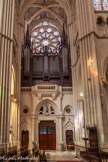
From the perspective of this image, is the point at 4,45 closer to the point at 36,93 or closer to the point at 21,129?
the point at 36,93

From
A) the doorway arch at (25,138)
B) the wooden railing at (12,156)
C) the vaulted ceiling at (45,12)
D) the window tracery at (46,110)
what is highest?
the vaulted ceiling at (45,12)

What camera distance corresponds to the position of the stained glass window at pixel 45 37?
2767 centimetres

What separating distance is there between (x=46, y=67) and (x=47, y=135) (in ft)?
27.5

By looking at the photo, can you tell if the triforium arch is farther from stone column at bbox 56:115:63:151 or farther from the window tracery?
stone column at bbox 56:115:63:151

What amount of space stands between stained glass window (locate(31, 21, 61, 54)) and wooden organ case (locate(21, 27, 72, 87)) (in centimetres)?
253

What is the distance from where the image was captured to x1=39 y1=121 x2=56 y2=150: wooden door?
20.7m

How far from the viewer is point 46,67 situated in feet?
78.8

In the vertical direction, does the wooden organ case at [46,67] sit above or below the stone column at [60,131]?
above

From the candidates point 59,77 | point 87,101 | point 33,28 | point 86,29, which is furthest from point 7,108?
point 33,28

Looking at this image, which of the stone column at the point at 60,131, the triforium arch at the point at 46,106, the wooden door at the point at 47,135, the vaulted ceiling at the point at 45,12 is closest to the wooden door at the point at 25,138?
the wooden door at the point at 47,135

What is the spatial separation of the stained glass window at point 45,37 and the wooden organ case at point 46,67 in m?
2.53

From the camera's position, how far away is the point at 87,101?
503 inches

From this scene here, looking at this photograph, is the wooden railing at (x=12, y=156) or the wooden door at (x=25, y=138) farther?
the wooden door at (x=25, y=138)

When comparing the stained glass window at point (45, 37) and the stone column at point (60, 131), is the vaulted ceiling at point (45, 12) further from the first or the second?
the stone column at point (60, 131)
